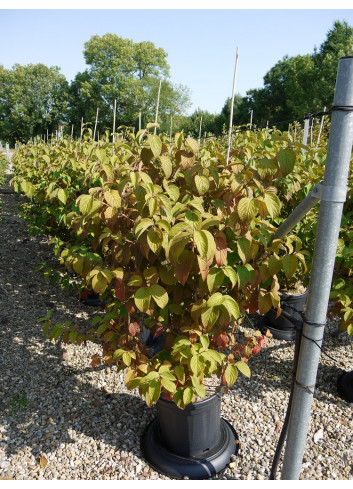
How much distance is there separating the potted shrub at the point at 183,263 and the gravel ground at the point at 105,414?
311 millimetres

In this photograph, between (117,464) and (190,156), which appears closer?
(190,156)

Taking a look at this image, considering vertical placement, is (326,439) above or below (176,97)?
below

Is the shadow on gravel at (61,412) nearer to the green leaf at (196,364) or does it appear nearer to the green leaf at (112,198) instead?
the green leaf at (196,364)

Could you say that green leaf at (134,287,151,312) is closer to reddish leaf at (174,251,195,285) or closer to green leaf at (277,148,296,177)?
reddish leaf at (174,251,195,285)

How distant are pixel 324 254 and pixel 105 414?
1.97m

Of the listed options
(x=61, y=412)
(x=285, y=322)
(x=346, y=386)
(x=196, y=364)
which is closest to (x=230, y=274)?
(x=196, y=364)

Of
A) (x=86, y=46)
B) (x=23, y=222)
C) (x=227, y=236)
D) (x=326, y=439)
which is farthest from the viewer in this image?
(x=86, y=46)

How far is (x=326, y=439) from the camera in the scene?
2.37m

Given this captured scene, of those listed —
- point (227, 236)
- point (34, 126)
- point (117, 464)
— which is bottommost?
point (117, 464)

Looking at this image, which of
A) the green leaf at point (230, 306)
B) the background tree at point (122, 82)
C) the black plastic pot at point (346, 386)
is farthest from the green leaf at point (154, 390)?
the background tree at point (122, 82)

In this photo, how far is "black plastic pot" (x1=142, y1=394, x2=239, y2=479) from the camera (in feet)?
6.69

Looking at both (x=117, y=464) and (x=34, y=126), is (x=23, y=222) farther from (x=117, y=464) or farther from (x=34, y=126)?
(x=34, y=126)

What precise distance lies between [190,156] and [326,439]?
201cm

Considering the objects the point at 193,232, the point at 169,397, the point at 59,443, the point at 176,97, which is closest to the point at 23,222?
the point at 59,443
